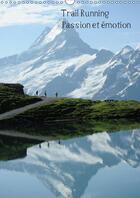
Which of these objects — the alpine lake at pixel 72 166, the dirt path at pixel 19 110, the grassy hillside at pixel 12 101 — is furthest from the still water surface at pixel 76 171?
the grassy hillside at pixel 12 101

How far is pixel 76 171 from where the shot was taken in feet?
206

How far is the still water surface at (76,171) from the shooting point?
164 feet

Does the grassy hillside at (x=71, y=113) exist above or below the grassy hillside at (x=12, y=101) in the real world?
above

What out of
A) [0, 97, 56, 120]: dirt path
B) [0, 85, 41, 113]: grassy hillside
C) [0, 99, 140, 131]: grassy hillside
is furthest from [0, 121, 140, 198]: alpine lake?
[0, 85, 41, 113]: grassy hillside

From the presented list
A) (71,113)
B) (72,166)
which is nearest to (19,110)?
(71,113)

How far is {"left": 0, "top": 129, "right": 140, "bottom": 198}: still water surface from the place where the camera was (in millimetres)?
50062

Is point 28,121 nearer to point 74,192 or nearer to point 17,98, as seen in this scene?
point 17,98

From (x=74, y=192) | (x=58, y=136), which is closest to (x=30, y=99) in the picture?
(x=58, y=136)

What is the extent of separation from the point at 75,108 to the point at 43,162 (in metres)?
97.1

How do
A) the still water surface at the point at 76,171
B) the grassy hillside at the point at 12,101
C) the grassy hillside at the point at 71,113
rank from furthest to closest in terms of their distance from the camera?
the grassy hillside at the point at 12,101 → the grassy hillside at the point at 71,113 → the still water surface at the point at 76,171

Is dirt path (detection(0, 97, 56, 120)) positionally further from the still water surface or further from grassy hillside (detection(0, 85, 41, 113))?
the still water surface

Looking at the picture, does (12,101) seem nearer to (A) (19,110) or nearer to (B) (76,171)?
(A) (19,110)

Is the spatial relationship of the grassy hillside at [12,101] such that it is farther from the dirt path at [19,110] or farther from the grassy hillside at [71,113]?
the grassy hillside at [71,113]

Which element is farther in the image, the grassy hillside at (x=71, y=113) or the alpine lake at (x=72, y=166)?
the grassy hillside at (x=71, y=113)
